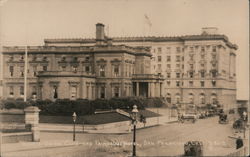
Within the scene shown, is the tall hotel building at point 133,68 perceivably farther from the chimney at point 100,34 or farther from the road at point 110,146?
the road at point 110,146

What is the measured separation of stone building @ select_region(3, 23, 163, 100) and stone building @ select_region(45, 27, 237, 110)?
34.3ft

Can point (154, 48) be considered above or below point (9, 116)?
above

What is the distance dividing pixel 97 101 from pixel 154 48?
4458cm

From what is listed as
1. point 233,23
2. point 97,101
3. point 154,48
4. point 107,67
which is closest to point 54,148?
point 233,23

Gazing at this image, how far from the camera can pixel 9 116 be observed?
3878 centimetres

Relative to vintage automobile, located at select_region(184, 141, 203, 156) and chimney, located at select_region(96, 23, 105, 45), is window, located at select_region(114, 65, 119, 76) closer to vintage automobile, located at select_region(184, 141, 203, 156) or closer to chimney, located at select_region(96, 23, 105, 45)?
chimney, located at select_region(96, 23, 105, 45)

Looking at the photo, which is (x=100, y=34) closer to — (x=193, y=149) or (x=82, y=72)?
(x=82, y=72)

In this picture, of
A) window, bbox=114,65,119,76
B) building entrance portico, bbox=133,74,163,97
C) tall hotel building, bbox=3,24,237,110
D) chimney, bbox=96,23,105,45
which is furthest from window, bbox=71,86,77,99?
building entrance portico, bbox=133,74,163,97

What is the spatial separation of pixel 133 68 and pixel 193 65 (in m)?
19.1

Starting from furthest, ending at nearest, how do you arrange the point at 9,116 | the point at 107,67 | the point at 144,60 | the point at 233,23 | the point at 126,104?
the point at 144,60, the point at 107,67, the point at 126,104, the point at 9,116, the point at 233,23

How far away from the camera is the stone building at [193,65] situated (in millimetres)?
81812

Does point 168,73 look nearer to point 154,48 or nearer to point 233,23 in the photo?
point 154,48

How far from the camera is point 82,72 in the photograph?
60.3m

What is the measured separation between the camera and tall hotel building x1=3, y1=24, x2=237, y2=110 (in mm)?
61125
